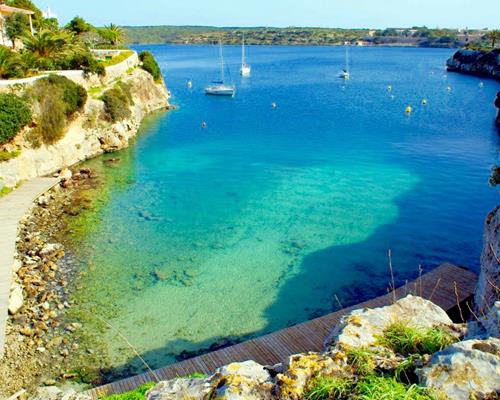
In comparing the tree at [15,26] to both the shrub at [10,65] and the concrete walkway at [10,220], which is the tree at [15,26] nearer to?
the shrub at [10,65]

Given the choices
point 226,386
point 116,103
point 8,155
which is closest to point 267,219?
point 8,155

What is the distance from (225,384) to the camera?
6508 millimetres

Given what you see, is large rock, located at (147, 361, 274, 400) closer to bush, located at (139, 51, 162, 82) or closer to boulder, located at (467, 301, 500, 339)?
boulder, located at (467, 301, 500, 339)

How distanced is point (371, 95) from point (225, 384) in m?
70.0

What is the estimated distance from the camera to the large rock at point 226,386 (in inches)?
249

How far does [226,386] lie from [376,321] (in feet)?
9.98

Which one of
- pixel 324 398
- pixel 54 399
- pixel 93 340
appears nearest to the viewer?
pixel 324 398

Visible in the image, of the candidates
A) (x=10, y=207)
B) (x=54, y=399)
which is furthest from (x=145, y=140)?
(x=54, y=399)

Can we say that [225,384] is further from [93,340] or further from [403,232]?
[403,232]

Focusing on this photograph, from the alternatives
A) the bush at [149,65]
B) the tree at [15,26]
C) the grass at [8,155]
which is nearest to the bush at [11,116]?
the grass at [8,155]

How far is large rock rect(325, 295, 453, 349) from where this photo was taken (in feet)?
23.9

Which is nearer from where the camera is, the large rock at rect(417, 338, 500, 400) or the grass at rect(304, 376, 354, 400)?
the large rock at rect(417, 338, 500, 400)

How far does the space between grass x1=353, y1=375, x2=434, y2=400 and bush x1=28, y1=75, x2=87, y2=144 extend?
30.6 metres

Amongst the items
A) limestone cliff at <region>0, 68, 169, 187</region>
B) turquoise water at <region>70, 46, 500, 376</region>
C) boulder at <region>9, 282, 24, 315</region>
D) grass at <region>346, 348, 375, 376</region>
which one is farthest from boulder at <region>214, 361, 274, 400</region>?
limestone cliff at <region>0, 68, 169, 187</region>
